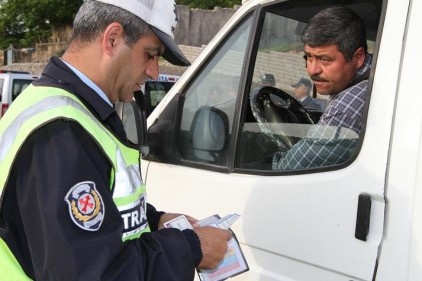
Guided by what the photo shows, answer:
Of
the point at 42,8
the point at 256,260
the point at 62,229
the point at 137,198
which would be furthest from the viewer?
the point at 42,8

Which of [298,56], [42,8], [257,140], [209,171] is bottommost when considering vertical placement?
[209,171]

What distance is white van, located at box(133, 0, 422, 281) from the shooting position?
141 centimetres

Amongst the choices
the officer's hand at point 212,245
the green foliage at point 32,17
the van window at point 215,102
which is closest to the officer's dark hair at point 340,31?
the van window at point 215,102

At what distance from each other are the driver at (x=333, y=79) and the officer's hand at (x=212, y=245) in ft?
1.69

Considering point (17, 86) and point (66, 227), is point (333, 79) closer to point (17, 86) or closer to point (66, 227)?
point (66, 227)

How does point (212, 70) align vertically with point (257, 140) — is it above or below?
above

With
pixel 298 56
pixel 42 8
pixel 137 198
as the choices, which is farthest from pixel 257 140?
pixel 42 8

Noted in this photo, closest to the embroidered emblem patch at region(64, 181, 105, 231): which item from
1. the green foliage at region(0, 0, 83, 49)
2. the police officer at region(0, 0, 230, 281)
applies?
the police officer at region(0, 0, 230, 281)

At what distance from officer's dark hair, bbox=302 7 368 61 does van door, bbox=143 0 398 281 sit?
0.07 metres

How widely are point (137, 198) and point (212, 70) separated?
3.03 feet

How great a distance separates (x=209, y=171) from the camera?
6.42 ft

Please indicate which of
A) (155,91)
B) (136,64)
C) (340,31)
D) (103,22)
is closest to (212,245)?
(136,64)

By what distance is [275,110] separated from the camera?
7.14ft

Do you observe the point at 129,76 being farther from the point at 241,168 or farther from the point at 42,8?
the point at 42,8
